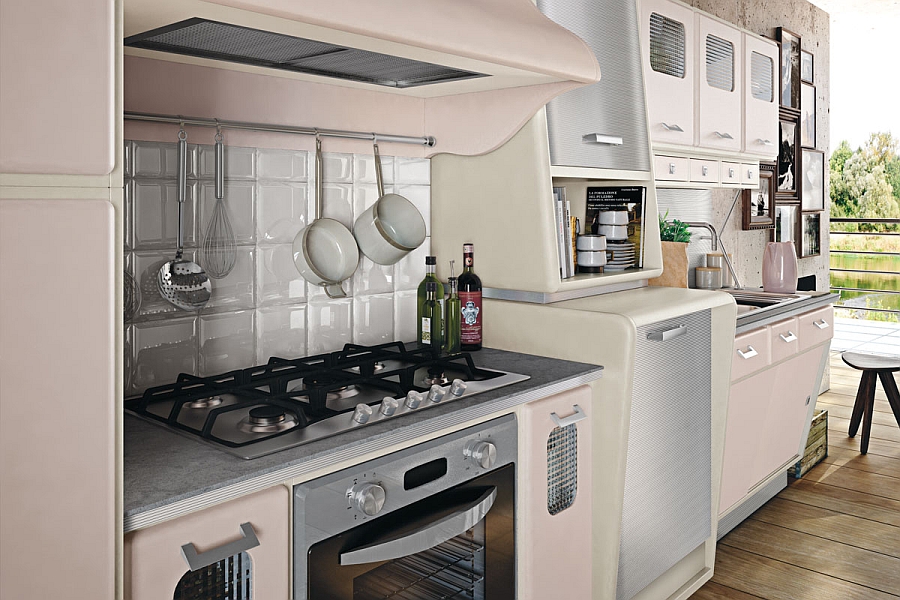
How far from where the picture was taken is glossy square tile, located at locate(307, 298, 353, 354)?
206 cm

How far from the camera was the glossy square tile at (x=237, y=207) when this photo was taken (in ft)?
5.89

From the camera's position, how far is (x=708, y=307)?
7.83ft

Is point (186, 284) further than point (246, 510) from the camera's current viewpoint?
Yes

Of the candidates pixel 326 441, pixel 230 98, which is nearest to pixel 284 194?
pixel 230 98

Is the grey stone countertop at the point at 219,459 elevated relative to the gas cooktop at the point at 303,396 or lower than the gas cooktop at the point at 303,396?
lower

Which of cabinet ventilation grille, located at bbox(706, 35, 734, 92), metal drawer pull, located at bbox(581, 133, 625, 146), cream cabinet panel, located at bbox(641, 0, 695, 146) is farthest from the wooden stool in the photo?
metal drawer pull, located at bbox(581, 133, 625, 146)

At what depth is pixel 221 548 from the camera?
1.16m

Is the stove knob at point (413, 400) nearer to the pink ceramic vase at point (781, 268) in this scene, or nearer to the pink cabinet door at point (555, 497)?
the pink cabinet door at point (555, 497)

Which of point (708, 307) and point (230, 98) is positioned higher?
point (230, 98)

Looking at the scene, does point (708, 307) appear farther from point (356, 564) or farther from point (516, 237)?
point (356, 564)

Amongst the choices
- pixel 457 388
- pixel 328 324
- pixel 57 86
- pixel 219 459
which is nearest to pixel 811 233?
pixel 328 324

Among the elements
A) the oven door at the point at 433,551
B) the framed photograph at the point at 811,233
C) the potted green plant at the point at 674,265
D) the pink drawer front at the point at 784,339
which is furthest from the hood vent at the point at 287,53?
the framed photograph at the point at 811,233

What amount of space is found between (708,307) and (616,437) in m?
0.64

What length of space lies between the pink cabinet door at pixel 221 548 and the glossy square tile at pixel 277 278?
787mm
